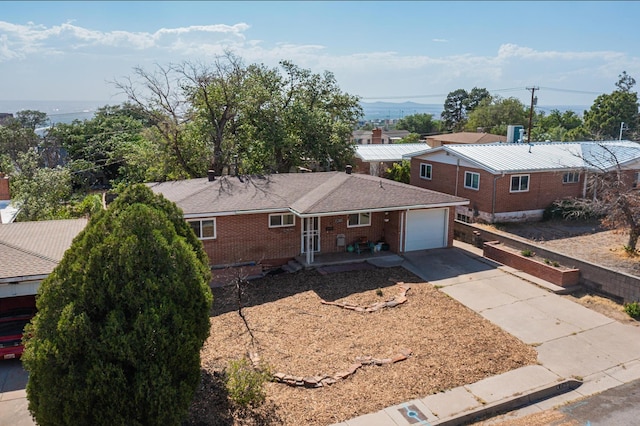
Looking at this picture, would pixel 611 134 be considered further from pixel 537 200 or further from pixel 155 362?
pixel 155 362

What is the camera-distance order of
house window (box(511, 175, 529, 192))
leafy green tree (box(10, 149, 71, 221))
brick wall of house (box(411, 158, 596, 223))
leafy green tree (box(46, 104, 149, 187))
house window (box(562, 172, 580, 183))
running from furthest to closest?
leafy green tree (box(46, 104, 149, 187)) < house window (box(562, 172, 580, 183)) < leafy green tree (box(10, 149, 71, 221)) < house window (box(511, 175, 529, 192)) < brick wall of house (box(411, 158, 596, 223))

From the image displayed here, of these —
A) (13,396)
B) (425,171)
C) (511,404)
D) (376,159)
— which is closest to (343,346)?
(511,404)

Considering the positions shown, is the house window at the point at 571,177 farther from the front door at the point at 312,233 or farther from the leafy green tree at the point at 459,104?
the leafy green tree at the point at 459,104

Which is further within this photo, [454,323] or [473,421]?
[454,323]

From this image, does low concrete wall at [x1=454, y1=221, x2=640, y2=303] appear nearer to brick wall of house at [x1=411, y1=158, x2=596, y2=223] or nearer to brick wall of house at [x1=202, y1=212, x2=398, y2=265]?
brick wall of house at [x1=411, y1=158, x2=596, y2=223]

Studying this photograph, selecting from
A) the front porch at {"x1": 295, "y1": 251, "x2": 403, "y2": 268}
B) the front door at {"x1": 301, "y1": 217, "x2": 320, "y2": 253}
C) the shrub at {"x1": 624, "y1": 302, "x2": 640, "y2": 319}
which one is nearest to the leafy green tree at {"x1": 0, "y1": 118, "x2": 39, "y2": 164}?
the front door at {"x1": 301, "y1": 217, "x2": 320, "y2": 253}

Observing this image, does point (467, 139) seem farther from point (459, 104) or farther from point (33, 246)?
point (459, 104)

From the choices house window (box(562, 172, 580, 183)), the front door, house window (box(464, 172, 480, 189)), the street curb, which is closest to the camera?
the street curb

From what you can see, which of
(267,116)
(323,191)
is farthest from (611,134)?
(323,191)
